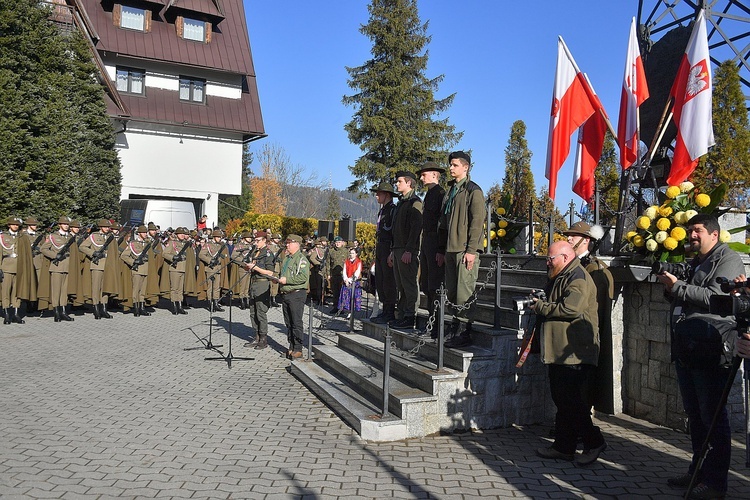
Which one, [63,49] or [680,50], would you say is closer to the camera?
[680,50]

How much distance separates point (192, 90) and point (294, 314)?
70.4ft

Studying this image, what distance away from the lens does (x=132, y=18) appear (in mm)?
27281

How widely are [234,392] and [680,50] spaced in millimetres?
9512

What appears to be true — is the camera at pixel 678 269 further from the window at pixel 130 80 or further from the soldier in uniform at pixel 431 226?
the window at pixel 130 80

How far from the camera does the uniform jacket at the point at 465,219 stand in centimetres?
→ 663

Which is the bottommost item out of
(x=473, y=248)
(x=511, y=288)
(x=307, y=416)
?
(x=307, y=416)

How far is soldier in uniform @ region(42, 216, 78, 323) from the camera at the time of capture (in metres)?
13.4

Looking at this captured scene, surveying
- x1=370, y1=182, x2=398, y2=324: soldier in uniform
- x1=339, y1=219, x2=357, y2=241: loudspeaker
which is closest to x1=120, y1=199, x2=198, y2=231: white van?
x1=339, y1=219, x2=357, y2=241: loudspeaker

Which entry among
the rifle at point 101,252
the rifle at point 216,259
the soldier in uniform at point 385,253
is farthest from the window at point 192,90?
the soldier in uniform at point 385,253

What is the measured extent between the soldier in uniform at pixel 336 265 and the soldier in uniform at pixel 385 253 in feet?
22.9

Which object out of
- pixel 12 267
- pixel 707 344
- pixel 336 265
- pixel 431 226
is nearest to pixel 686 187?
pixel 707 344

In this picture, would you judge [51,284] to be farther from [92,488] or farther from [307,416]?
[92,488]

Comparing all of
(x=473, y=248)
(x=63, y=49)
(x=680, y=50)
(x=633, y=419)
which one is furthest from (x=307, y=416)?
(x=63, y=49)

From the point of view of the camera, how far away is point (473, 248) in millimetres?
6594
